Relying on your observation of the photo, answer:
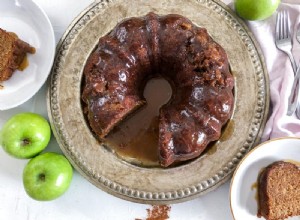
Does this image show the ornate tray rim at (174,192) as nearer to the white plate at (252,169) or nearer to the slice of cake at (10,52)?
the white plate at (252,169)

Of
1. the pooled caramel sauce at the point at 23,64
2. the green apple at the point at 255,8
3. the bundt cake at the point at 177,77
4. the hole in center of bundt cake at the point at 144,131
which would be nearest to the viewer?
the bundt cake at the point at 177,77

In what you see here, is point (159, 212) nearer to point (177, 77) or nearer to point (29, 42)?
point (177, 77)

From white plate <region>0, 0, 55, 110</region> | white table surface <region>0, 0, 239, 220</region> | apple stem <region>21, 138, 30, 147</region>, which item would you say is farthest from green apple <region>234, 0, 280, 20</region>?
apple stem <region>21, 138, 30, 147</region>

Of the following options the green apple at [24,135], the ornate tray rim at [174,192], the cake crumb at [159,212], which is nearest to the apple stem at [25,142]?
the green apple at [24,135]

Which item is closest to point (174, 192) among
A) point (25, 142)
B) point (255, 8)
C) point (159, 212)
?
point (159, 212)

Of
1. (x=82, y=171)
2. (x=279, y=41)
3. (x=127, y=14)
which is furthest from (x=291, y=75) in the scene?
(x=82, y=171)

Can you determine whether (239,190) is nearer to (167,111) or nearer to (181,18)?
(167,111)
